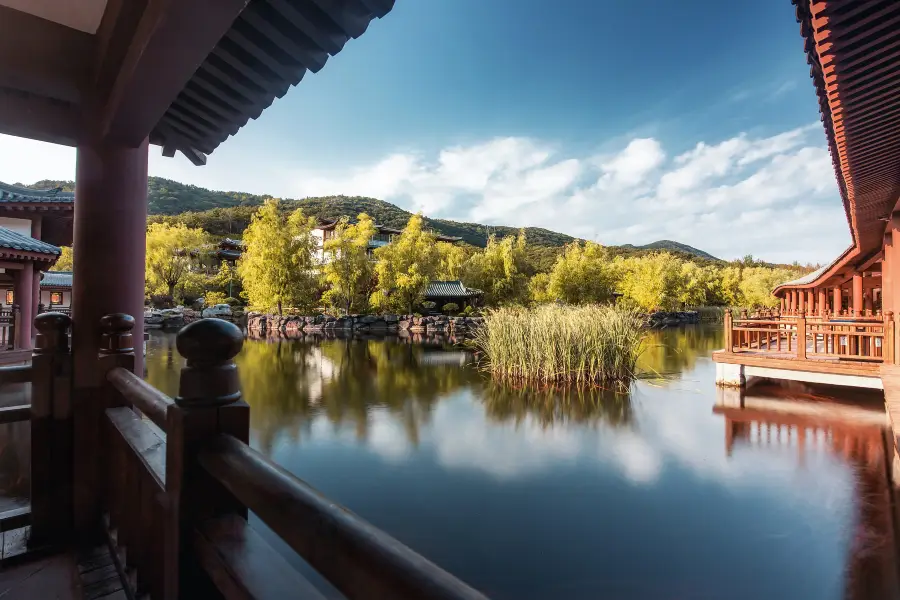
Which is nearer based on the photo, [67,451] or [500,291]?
[67,451]

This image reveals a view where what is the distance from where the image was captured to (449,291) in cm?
1848

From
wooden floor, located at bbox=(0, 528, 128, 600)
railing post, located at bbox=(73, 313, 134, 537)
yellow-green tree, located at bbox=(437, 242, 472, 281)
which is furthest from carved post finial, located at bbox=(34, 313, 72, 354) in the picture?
yellow-green tree, located at bbox=(437, 242, 472, 281)

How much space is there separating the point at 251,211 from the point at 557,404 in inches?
1467

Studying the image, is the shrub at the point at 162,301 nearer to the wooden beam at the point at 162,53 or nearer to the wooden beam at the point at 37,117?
the wooden beam at the point at 37,117

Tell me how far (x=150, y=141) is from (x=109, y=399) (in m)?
1.29

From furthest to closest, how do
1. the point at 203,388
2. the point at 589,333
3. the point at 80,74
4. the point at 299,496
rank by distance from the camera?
the point at 589,333, the point at 80,74, the point at 203,388, the point at 299,496

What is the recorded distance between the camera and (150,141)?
7.16ft

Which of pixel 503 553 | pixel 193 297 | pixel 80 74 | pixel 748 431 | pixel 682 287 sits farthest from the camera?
pixel 682 287

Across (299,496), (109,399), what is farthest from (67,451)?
(299,496)

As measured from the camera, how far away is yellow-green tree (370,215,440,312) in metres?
17.4

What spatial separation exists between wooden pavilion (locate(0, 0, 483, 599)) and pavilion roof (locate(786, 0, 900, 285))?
1.66 metres

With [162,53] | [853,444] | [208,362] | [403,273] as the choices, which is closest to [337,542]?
[208,362]

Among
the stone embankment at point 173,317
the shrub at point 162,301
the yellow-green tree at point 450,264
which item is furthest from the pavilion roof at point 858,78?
the shrub at point 162,301

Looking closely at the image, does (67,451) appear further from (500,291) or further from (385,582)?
(500,291)
